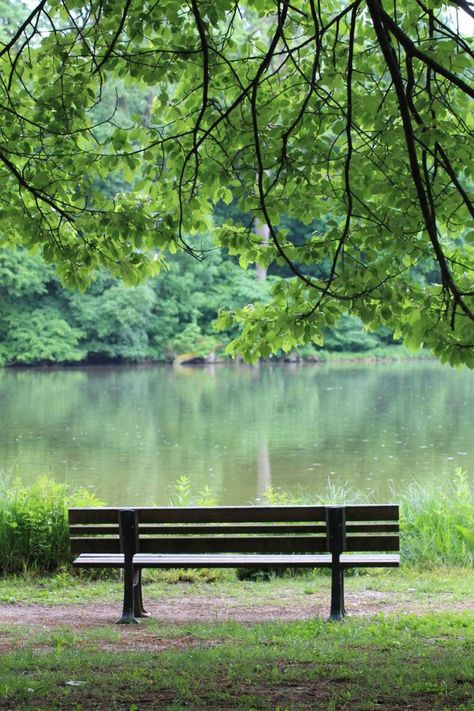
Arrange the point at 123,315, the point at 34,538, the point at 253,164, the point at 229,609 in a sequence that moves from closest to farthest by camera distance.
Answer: the point at 253,164, the point at 229,609, the point at 34,538, the point at 123,315

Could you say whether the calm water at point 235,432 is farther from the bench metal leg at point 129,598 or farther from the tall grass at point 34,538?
the bench metal leg at point 129,598

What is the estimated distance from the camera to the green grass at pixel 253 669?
12.7ft

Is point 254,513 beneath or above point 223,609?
above

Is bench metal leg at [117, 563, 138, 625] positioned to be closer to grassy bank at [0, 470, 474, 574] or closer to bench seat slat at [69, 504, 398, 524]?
bench seat slat at [69, 504, 398, 524]

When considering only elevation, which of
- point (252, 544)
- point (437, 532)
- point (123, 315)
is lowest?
point (437, 532)

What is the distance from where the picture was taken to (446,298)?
5543 mm

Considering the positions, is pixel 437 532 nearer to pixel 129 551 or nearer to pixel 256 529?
pixel 256 529

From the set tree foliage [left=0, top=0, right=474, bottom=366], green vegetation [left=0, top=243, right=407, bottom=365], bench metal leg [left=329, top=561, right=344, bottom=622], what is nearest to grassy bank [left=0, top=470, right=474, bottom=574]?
bench metal leg [left=329, top=561, right=344, bottom=622]

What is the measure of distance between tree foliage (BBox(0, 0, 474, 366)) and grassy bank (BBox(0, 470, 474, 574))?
304 centimetres

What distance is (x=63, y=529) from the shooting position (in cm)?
838

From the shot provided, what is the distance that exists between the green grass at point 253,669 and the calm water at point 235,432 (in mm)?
8114

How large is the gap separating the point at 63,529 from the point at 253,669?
430cm

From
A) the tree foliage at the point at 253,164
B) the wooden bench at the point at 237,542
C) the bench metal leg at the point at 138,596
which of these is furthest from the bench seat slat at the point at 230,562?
the tree foliage at the point at 253,164

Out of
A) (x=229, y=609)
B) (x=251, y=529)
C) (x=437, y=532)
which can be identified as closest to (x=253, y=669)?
(x=251, y=529)
